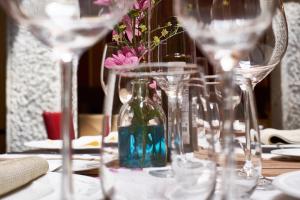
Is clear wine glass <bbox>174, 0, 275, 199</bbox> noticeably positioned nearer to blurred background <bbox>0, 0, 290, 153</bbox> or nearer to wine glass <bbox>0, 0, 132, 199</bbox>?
wine glass <bbox>0, 0, 132, 199</bbox>

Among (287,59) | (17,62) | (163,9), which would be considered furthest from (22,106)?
(163,9)

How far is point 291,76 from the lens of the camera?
349 cm

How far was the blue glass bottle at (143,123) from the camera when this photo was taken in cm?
61

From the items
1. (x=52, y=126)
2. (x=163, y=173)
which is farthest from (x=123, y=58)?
(x=52, y=126)

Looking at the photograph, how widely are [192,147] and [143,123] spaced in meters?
0.18

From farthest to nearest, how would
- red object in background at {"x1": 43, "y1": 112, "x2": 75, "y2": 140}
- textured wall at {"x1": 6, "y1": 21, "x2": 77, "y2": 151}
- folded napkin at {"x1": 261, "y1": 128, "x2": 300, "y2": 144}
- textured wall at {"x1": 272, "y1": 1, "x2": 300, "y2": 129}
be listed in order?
textured wall at {"x1": 272, "y1": 1, "x2": 300, "y2": 129} → textured wall at {"x1": 6, "y1": 21, "x2": 77, "y2": 151} → red object in background at {"x1": 43, "y1": 112, "x2": 75, "y2": 140} → folded napkin at {"x1": 261, "y1": 128, "x2": 300, "y2": 144}

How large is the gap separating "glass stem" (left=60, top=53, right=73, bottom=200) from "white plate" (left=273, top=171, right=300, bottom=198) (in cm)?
21

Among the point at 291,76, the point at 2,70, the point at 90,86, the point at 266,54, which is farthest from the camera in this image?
the point at 90,86

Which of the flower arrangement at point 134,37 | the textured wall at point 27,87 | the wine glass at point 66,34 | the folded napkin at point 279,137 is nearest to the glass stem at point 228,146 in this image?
the wine glass at point 66,34

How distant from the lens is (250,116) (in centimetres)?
67

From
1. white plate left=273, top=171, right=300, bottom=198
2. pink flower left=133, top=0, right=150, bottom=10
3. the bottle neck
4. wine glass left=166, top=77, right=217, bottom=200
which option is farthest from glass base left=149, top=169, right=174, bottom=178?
pink flower left=133, top=0, right=150, bottom=10

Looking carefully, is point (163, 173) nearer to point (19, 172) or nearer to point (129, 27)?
point (19, 172)

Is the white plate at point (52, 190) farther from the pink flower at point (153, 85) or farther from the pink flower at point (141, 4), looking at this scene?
the pink flower at point (141, 4)

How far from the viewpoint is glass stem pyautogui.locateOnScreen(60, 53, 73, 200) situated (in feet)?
1.29
